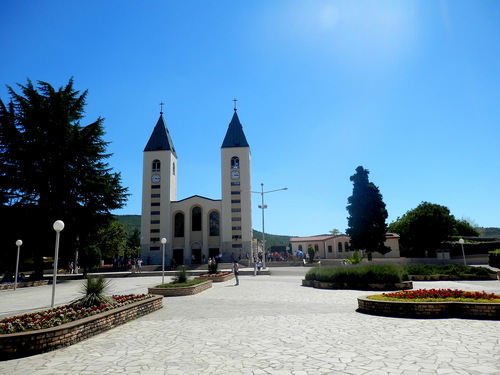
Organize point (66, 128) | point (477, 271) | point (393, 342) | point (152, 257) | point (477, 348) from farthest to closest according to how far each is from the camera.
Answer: point (152, 257) → point (66, 128) → point (477, 271) → point (393, 342) → point (477, 348)

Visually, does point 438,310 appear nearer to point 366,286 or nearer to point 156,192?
point 366,286

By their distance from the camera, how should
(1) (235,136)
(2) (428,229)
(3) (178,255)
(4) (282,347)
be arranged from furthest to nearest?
(1) (235,136) < (3) (178,255) < (2) (428,229) < (4) (282,347)

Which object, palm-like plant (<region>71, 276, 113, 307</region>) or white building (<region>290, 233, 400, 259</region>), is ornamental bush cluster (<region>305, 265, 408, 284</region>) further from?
white building (<region>290, 233, 400, 259</region>)

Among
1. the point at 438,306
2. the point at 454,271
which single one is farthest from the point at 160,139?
the point at 438,306

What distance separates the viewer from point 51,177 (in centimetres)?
2830

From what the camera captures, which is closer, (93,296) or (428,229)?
(93,296)

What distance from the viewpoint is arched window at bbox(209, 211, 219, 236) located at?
2326 inches

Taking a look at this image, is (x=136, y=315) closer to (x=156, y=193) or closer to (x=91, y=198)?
(x=91, y=198)

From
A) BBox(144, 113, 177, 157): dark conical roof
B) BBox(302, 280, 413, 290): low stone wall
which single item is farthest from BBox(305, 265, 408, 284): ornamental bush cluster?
BBox(144, 113, 177, 157): dark conical roof

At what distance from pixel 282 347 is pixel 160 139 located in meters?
59.2

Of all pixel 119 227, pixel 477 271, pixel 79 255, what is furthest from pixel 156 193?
pixel 477 271

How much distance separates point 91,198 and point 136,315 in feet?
74.6

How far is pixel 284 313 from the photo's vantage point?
393 inches

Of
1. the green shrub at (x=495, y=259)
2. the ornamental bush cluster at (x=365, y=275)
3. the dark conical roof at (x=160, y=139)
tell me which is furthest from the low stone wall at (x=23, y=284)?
the green shrub at (x=495, y=259)
